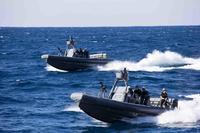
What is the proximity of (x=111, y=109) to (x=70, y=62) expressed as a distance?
23914 millimetres

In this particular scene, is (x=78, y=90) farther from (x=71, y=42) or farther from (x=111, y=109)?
(x=111, y=109)

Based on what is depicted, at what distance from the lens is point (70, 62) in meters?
51.7

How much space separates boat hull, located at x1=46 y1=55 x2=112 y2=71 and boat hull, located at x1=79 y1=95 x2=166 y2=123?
911 inches

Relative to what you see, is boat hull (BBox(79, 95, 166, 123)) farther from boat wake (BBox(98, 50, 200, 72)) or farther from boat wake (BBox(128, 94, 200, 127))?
boat wake (BBox(98, 50, 200, 72))

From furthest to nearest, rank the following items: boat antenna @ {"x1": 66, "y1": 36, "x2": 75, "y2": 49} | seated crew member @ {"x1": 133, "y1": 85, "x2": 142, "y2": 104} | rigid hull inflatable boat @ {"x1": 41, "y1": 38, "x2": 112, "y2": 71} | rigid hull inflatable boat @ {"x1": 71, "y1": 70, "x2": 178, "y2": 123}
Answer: rigid hull inflatable boat @ {"x1": 41, "y1": 38, "x2": 112, "y2": 71} < boat antenna @ {"x1": 66, "y1": 36, "x2": 75, "y2": 49} < seated crew member @ {"x1": 133, "y1": 85, "x2": 142, "y2": 104} < rigid hull inflatable boat @ {"x1": 71, "y1": 70, "x2": 178, "y2": 123}

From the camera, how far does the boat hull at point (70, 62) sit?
51.6 meters

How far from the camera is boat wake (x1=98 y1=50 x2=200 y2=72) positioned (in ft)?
184

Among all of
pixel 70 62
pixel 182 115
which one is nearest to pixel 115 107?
pixel 182 115

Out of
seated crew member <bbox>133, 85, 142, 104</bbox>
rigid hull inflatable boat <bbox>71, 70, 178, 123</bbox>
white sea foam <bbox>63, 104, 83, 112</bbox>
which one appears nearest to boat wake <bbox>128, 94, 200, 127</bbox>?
rigid hull inflatable boat <bbox>71, 70, 178, 123</bbox>

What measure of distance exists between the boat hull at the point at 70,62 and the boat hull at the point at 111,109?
23.1 meters

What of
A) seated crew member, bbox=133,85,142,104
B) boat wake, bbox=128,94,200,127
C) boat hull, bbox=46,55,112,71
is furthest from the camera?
boat hull, bbox=46,55,112,71

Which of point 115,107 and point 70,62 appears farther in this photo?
point 70,62

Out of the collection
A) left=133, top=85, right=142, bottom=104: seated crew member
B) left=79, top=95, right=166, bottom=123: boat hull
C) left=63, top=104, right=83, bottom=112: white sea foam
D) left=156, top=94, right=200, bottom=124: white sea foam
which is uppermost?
left=133, top=85, right=142, bottom=104: seated crew member

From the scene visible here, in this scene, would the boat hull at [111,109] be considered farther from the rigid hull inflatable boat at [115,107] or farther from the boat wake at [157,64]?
the boat wake at [157,64]
